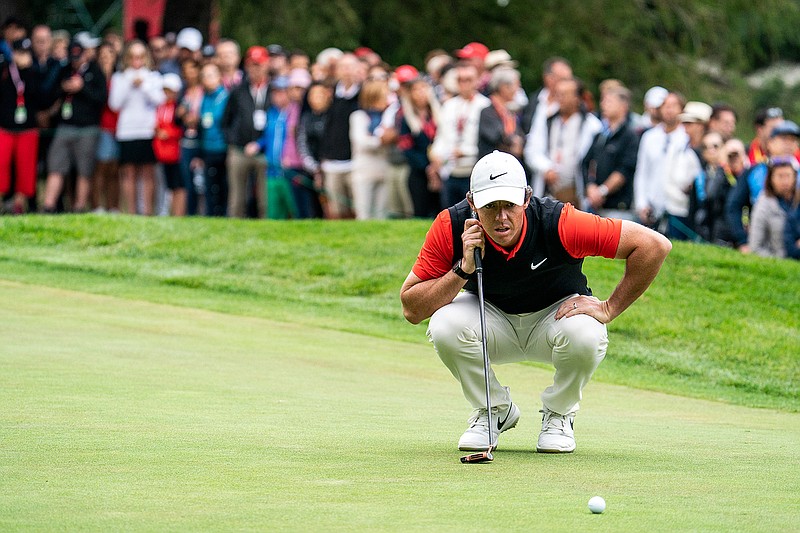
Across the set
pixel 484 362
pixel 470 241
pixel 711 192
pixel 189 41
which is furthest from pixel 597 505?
pixel 189 41

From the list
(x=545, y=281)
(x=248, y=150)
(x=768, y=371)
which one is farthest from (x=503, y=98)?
(x=545, y=281)

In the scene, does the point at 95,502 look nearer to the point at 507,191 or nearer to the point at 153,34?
the point at 507,191

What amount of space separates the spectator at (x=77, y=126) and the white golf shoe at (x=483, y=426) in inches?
502

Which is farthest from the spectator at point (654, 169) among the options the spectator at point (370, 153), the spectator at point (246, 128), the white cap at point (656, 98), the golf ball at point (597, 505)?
the golf ball at point (597, 505)

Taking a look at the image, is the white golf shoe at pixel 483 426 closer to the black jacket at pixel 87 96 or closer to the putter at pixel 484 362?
the putter at pixel 484 362

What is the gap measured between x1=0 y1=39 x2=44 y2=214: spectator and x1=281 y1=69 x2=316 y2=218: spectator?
3577 millimetres

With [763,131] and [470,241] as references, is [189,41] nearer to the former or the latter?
[763,131]

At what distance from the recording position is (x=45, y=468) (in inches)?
229

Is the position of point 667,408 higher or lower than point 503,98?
lower

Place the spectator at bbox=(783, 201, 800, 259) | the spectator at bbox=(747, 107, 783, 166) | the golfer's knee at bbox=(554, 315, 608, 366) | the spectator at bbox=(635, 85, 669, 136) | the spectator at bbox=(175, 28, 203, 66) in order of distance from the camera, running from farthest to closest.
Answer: the spectator at bbox=(175, 28, 203, 66)
the spectator at bbox=(635, 85, 669, 136)
the spectator at bbox=(747, 107, 783, 166)
the spectator at bbox=(783, 201, 800, 259)
the golfer's knee at bbox=(554, 315, 608, 366)

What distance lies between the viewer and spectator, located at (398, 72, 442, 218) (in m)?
16.7

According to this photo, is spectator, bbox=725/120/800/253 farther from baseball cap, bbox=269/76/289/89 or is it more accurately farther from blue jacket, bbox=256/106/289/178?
baseball cap, bbox=269/76/289/89

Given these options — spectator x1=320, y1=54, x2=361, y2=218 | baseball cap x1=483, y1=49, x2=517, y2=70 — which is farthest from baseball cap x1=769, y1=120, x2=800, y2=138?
spectator x1=320, y1=54, x2=361, y2=218

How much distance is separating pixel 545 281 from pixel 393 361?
4.31 metres
